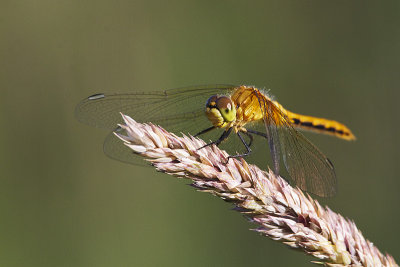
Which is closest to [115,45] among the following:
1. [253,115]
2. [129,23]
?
[129,23]

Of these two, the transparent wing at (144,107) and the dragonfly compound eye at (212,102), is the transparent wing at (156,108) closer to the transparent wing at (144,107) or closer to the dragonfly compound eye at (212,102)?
the transparent wing at (144,107)

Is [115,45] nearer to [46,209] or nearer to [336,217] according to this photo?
[46,209]

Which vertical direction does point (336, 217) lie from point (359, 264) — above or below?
above

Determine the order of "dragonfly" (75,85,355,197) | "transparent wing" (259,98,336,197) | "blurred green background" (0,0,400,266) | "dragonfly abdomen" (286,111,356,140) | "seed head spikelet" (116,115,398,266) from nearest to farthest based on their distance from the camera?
"seed head spikelet" (116,115,398,266), "transparent wing" (259,98,336,197), "dragonfly" (75,85,355,197), "dragonfly abdomen" (286,111,356,140), "blurred green background" (0,0,400,266)

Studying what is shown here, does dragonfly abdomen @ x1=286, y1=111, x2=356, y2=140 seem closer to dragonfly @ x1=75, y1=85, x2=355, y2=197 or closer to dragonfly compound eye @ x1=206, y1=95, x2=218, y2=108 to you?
dragonfly @ x1=75, y1=85, x2=355, y2=197

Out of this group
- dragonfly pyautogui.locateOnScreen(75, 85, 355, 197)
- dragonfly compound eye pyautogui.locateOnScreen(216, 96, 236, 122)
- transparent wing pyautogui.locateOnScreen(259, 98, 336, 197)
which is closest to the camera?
transparent wing pyautogui.locateOnScreen(259, 98, 336, 197)

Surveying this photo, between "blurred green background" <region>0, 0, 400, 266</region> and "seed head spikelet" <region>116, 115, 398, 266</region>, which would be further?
"blurred green background" <region>0, 0, 400, 266</region>

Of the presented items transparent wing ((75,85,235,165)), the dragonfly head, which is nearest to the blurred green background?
transparent wing ((75,85,235,165))
